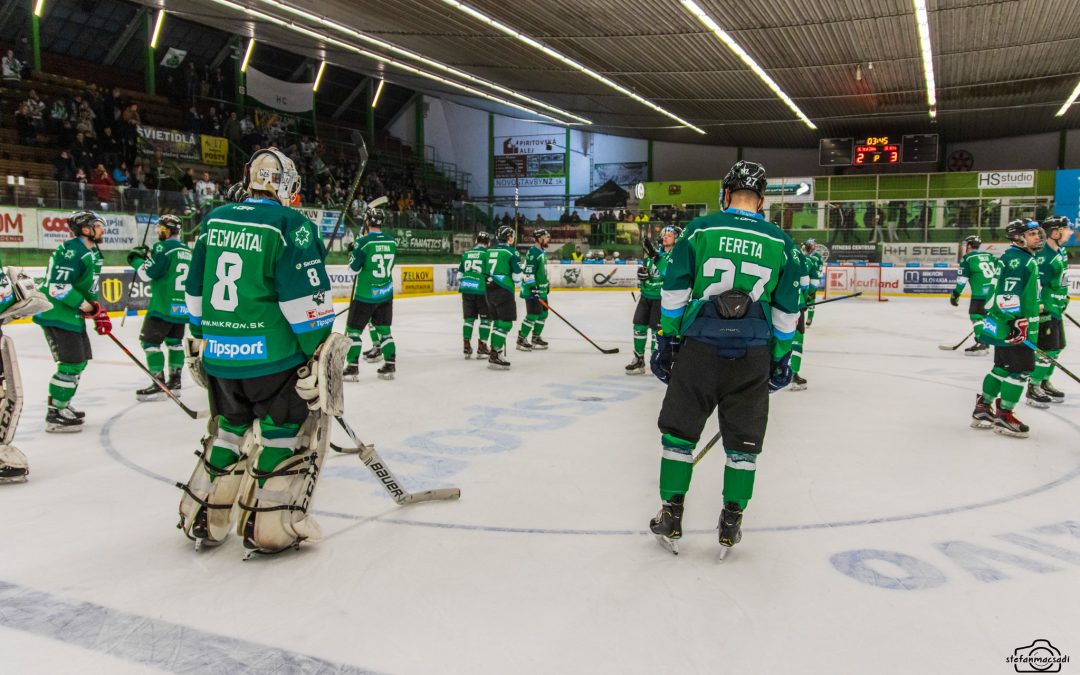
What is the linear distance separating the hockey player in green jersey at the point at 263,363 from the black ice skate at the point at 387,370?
4.11 metres

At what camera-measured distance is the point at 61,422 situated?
16.5ft

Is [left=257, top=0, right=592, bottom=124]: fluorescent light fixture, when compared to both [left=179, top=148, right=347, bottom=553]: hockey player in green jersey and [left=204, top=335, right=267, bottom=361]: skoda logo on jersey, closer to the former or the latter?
[left=179, top=148, right=347, bottom=553]: hockey player in green jersey

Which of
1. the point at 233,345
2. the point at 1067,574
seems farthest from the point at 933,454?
the point at 233,345

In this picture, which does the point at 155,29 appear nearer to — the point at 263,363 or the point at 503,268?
the point at 503,268

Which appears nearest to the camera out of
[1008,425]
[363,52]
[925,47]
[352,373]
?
[1008,425]

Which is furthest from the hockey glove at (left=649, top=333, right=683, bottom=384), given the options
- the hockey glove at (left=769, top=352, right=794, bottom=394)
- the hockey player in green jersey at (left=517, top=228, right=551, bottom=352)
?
the hockey player in green jersey at (left=517, top=228, right=551, bottom=352)

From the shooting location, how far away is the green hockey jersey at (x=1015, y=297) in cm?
483

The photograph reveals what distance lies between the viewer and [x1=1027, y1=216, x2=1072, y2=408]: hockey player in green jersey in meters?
5.60

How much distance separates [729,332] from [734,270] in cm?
24

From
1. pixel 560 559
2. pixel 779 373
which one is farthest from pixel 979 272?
pixel 560 559

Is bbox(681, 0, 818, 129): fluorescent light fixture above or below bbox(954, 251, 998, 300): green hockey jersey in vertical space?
above

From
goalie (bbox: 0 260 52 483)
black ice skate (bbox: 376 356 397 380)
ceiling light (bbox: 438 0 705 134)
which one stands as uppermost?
ceiling light (bbox: 438 0 705 134)

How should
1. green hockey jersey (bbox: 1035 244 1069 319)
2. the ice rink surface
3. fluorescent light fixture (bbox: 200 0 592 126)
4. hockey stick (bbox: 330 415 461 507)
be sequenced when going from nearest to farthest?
the ice rink surface, hockey stick (bbox: 330 415 461 507), green hockey jersey (bbox: 1035 244 1069 319), fluorescent light fixture (bbox: 200 0 592 126)

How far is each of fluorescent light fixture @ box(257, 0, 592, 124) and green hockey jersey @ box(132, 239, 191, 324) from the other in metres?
8.80
